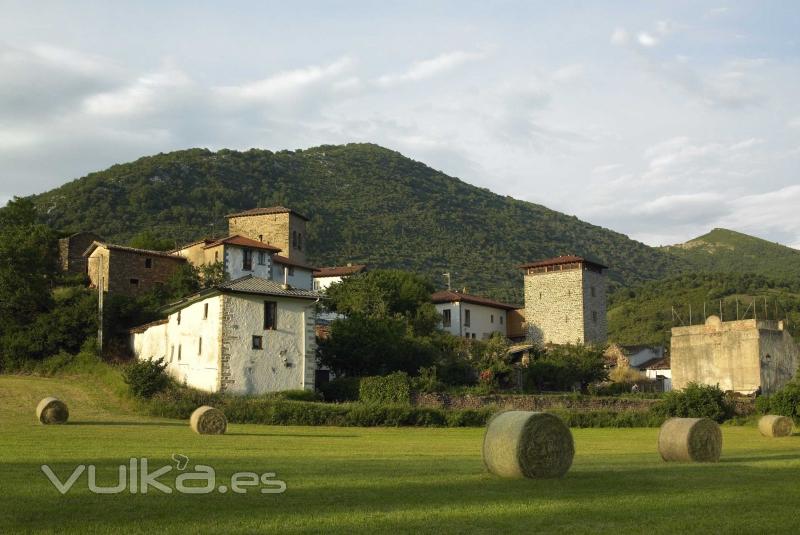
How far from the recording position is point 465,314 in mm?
81438

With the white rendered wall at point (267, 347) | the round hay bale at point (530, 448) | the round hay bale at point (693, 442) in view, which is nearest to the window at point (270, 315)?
the white rendered wall at point (267, 347)

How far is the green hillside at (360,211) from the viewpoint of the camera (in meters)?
105

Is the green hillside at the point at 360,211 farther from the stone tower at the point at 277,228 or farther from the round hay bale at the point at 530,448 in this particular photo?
the round hay bale at the point at 530,448

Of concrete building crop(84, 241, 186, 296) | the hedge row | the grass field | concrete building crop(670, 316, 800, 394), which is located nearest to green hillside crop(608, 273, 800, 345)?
concrete building crop(670, 316, 800, 394)

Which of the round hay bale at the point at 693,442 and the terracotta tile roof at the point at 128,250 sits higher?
the terracotta tile roof at the point at 128,250

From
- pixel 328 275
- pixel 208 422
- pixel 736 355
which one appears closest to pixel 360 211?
pixel 328 275

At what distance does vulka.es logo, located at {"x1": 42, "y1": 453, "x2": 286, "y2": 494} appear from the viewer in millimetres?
14859

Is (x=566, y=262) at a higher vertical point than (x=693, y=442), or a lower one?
higher

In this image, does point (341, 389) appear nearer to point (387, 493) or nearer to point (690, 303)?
point (387, 493)

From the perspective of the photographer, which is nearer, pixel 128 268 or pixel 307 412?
pixel 307 412

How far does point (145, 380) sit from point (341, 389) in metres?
12.5

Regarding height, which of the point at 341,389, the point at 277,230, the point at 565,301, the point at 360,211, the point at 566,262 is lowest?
the point at 341,389

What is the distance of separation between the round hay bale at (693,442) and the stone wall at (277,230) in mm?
60756

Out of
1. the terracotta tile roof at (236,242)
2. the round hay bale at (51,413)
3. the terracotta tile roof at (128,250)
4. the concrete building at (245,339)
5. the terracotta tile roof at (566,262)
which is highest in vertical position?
the terracotta tile roof at (566,262)
